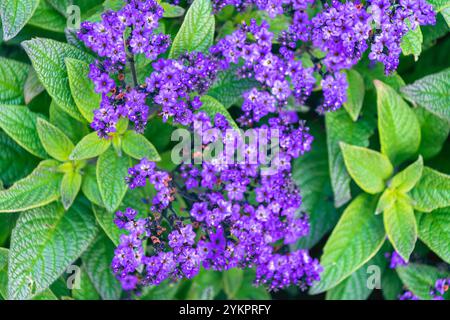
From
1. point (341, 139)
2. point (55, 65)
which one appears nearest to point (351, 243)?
point (341, 139)

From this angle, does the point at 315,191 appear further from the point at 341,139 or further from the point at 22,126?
the point at 22,126

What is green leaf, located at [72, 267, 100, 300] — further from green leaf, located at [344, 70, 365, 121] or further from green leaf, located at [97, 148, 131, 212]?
green leaf, located at [344, 70, 365, 121]

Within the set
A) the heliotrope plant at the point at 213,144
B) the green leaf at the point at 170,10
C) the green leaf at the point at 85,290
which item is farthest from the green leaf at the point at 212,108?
the green leaf at the point at 85,290

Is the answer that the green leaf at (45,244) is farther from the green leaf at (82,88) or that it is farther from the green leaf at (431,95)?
the green leaf at (431,95)

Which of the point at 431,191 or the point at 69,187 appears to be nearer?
the point at 69,187
